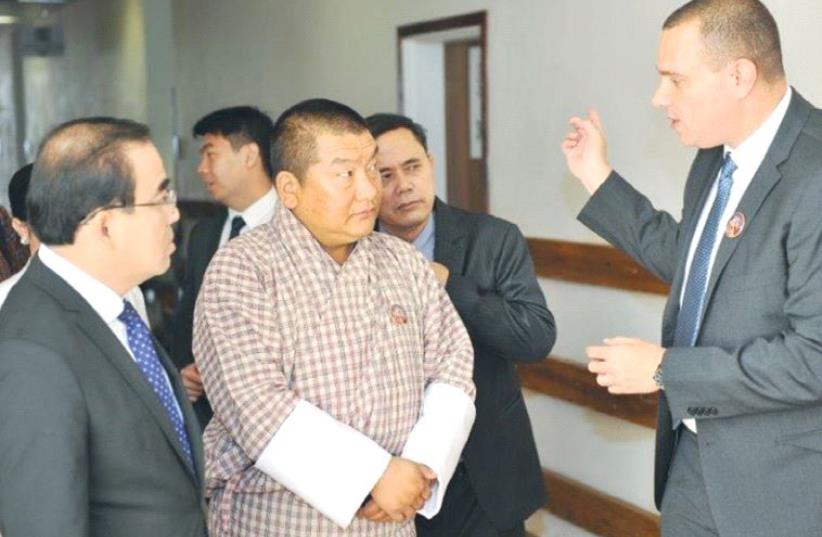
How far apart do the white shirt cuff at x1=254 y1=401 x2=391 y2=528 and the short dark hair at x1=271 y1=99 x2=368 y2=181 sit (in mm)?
544

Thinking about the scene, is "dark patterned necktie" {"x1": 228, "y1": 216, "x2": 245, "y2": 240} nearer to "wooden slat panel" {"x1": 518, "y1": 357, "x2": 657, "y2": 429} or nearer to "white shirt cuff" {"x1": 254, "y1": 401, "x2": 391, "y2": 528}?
"wooden slat panel" {"x1": 518, "y1": 357, "x2": 657, "y2": 429}

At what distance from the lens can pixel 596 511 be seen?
15.5 ft

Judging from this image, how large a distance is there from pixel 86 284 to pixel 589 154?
1398mm

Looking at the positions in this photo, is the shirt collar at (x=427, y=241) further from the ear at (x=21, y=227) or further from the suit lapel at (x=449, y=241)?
the ear at (x=21, y=227)

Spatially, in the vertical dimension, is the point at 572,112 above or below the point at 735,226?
above

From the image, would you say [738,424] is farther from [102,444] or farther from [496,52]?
[496,52]

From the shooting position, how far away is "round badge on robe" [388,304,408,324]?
2557 mm

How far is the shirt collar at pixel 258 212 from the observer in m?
4.23

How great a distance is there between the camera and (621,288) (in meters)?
4.49

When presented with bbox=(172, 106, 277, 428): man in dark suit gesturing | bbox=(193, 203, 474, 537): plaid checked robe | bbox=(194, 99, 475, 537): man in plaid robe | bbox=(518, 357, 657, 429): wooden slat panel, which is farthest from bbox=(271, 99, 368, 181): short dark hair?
bbox=(518, 357, 657, 429): wooden slat panel

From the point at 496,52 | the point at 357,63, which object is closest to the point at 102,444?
the point at 496,52

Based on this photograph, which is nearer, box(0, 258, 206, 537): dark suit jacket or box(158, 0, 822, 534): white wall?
box(0, 258, 206, 537): dark suit jacket

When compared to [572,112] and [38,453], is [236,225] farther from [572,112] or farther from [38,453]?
[38,453]

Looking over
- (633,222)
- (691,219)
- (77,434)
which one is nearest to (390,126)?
(633,222)
